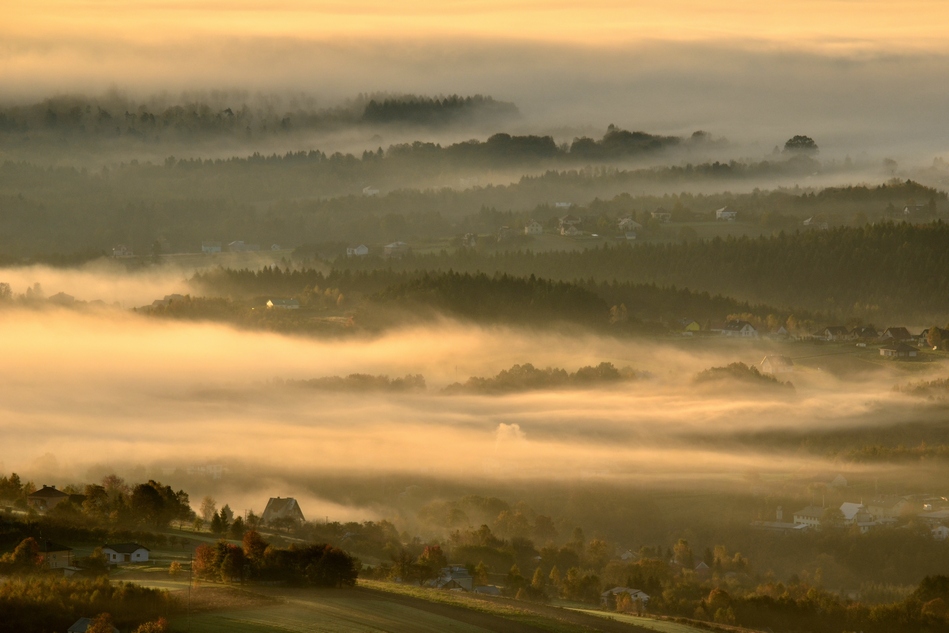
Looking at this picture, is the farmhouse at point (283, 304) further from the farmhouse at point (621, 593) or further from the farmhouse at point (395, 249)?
the farmhouse at point (621, 593)

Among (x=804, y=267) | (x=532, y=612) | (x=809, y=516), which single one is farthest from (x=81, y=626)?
(x=804, y=267)

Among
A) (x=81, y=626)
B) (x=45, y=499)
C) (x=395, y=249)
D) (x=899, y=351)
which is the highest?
(x=395, y=249)

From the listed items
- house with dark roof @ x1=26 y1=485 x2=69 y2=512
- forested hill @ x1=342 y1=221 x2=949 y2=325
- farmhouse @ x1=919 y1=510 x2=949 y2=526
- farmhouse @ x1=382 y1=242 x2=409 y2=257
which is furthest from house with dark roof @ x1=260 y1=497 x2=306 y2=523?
farmhouse @ x1=382 y1=242 x2=409 y2=257

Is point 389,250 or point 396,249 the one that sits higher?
point 396,249

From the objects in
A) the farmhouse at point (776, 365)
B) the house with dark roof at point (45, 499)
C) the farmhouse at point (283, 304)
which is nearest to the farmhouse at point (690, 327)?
the farmhouse at point (776, 365)

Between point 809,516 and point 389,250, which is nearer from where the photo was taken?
point 809,516

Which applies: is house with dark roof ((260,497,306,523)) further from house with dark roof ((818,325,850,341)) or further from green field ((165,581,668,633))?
house with dark roof ((818,325,850,341))

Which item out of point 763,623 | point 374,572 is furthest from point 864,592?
point 374,572

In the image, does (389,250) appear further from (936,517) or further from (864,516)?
(936,517)
